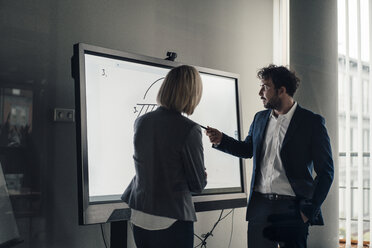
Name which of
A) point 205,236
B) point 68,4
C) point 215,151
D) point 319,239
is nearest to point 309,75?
point 215,151

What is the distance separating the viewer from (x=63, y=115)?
2.42 metres

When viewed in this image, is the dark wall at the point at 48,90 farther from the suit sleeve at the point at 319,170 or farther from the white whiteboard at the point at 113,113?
the suit sleeve at the point at 319,170

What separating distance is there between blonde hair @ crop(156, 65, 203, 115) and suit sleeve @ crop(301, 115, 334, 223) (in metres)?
0.87

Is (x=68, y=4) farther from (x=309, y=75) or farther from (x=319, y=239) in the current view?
(x=319, y=239)

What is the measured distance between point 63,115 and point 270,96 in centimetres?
130

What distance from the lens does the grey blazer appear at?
5.71 ft

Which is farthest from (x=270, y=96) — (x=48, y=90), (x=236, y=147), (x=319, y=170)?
(x=48, y=90)

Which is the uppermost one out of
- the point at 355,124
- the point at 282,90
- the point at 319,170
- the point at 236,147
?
the point at 282,90

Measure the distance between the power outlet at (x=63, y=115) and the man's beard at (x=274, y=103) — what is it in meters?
1.23

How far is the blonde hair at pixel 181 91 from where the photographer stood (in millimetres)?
1805

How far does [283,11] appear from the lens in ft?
12.5

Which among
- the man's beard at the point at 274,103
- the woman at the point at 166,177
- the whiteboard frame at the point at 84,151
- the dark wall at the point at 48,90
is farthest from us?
the man's beard at the point at 274,103

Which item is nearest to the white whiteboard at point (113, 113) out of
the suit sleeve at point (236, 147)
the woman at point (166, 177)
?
the suit sleeve at point (236, 147)

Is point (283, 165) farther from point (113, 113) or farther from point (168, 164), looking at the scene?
point (113, 113)
